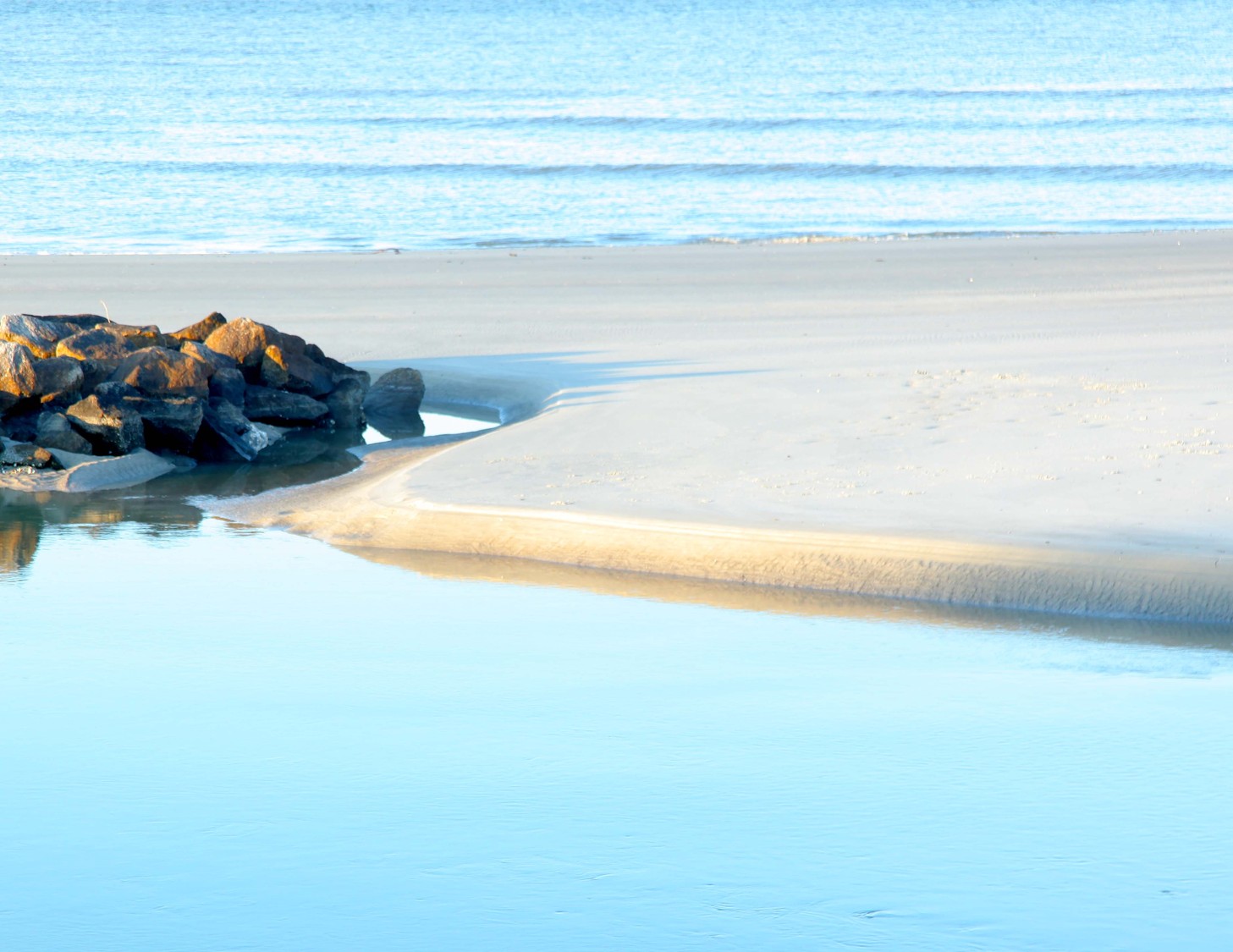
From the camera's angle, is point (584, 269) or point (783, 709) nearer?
point (783, 709)

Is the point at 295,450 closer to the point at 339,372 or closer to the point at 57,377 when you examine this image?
the point at 339,372

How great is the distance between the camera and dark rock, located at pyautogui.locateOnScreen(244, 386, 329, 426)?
10758mm

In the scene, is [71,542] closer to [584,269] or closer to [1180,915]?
[1180,915]

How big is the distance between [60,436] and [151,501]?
2.99 feet

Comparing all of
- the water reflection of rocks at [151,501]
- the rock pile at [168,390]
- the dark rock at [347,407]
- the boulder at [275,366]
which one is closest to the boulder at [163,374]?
the rock pile at [168,390]

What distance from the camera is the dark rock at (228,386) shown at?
10469 mm

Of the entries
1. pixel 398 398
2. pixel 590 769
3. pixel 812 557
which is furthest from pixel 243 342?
pixel 590 769

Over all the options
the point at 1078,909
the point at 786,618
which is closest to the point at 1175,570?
the point at 786,618

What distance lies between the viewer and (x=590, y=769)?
5258mm

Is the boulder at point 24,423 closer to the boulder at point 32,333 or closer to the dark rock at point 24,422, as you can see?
the dark rock at point 24,422

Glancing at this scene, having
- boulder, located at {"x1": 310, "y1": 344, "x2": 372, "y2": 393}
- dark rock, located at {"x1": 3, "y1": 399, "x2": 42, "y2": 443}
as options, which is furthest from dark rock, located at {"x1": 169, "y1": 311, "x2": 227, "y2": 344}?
dark rock, located at {"x1": 3, "y1": 399, "x2": 42, "y2": 443}

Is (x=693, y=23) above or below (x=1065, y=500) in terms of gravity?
above

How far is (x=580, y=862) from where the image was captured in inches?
183

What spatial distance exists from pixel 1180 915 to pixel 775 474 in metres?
3.92
